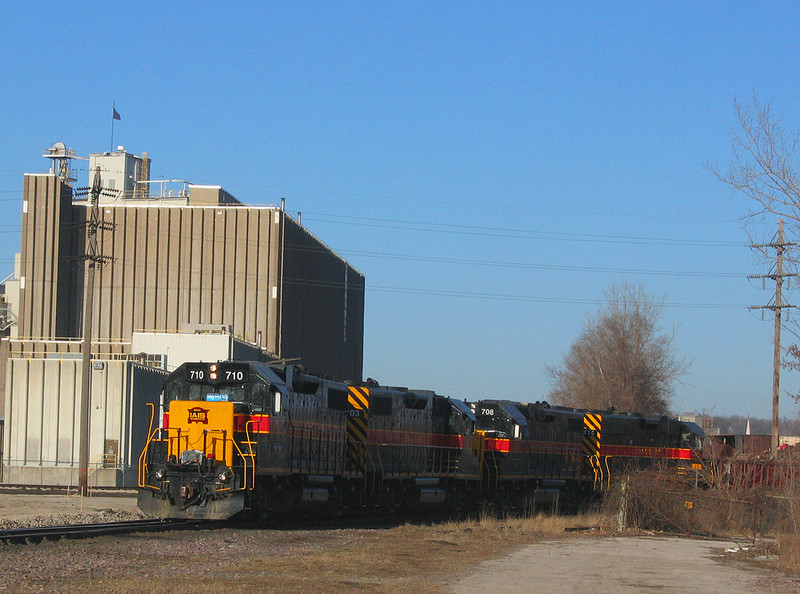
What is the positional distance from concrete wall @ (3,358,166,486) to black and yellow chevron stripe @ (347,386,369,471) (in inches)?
721

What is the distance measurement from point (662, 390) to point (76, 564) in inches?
2685

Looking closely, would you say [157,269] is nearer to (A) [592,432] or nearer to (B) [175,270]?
(B) [175,270]

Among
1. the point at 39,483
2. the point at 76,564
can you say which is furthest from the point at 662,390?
the point at 76,564

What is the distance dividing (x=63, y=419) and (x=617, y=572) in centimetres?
3050

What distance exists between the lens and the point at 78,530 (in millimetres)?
17969

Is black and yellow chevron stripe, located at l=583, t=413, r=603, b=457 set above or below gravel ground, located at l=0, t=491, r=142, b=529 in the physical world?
above

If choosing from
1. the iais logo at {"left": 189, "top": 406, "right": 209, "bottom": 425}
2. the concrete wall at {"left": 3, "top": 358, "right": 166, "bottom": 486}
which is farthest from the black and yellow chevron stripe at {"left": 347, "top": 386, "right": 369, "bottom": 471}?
the concrete wall at {"left": 3, "top": 358, "right": 166, "bottom": 486}

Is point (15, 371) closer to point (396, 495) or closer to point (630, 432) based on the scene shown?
point (396, 495)

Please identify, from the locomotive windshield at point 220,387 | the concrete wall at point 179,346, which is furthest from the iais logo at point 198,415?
the concrete wall at point 179,346

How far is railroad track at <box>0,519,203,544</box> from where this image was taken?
15.7m

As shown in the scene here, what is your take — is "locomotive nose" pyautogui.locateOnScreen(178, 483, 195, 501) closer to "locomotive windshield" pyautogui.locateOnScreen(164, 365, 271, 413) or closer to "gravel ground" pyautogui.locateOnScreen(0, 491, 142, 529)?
"locomotive windshield" pyautogui.locateOnScreen(164, 365, 271, 413)

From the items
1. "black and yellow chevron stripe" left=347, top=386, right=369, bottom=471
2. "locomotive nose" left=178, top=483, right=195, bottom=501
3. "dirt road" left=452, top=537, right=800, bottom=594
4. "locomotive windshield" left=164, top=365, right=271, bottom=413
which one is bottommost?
"dirt road" left=452, top=537, right=800, bottom=594

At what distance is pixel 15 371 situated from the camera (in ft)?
135

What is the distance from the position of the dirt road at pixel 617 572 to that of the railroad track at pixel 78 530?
6468 millimetres
